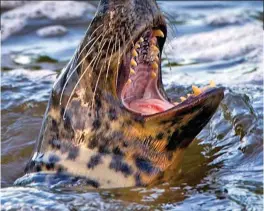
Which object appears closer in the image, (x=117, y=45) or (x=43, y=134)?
(x=117, y=45)

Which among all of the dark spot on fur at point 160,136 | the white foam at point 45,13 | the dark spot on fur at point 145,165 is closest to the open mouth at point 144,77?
the dark spot on fur at point 160,136

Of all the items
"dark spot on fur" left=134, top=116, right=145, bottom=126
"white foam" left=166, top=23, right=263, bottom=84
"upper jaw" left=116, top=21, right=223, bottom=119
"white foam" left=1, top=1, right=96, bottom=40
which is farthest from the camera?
"white foam" left=1, top=1, right=96, bottom=40

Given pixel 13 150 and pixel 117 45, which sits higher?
pixel 117 45

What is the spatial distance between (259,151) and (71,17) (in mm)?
4287

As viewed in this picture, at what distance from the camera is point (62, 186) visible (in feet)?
13.4

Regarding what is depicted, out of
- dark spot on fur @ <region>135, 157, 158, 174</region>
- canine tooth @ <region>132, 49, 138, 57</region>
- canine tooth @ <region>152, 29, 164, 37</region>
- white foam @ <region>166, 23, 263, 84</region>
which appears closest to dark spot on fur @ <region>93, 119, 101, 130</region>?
dark spot on fur @ <region>135, 157, 158, 174</region>

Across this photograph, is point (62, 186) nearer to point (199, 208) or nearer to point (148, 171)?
point (148, 171)

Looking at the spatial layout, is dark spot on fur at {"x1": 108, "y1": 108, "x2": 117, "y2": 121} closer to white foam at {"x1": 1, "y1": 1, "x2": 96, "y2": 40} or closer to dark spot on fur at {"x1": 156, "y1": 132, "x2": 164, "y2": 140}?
dark spot on fur at {"x1": 156, "y1": 132, "x2": 164, "y2": 140}

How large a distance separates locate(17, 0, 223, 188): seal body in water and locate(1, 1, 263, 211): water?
12cm

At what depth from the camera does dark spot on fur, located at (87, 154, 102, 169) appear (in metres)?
4.05

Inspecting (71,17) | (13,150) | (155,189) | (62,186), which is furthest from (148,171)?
(71,17)

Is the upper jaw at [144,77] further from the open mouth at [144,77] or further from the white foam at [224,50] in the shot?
the white foam at [224,50]

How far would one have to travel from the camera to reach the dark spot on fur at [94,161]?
13.3 feet

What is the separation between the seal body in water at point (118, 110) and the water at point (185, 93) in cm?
12
